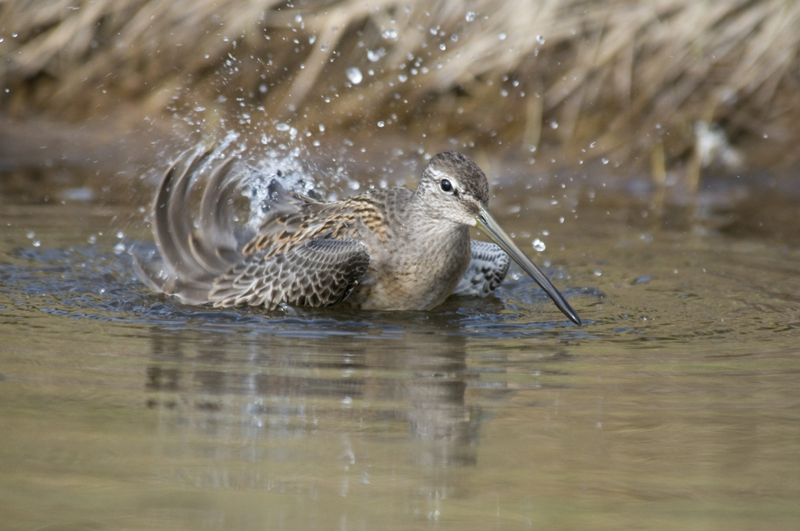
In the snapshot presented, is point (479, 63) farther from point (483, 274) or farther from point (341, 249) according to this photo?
point (341, 249)

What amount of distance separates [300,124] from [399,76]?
100 cm

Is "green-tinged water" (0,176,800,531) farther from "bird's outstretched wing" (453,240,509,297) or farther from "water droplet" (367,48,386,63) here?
"water droplet" (367,48,386,63)

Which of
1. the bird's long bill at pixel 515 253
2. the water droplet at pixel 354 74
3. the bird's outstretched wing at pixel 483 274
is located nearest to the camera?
the bird's long bill at pixel 515 253

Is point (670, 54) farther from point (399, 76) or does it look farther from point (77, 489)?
point (77, 489)

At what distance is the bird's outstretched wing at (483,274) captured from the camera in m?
6.73

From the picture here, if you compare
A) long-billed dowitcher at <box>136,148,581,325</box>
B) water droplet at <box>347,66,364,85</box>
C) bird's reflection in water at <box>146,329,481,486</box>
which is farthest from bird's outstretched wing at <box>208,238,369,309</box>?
water droplet at <box>347,66,364,85</box>

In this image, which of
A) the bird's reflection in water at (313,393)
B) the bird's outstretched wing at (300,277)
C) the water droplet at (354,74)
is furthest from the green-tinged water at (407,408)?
the water droplet at (354,74)

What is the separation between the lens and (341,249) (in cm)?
602

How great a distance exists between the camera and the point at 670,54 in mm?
10117

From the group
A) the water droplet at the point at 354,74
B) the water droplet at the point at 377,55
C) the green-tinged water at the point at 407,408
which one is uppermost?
the water droplet at the point at 377,55

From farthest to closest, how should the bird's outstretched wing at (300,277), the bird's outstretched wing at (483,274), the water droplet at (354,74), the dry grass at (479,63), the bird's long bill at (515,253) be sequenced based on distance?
the water droplet at (354,74) → the dry grass at (479,63) → the bird's outstretched wing at (483,274) → the bird's outstretched wing at (300,277) → the bird's long bill at (515,253)

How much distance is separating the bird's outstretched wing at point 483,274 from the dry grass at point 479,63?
146 inches

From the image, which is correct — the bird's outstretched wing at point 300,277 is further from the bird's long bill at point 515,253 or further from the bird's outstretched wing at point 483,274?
the bird's outstretched wing at point 483,274

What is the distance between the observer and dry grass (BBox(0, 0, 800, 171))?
10.1 meters
